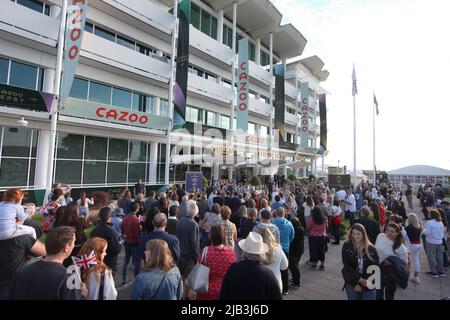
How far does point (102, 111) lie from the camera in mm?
13586

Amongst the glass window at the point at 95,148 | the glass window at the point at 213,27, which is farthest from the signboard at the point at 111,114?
the glass window at the point at 213,27

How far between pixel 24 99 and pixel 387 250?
14615 mm

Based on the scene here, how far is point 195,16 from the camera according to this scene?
21.6 m

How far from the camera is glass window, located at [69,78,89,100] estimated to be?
1391 cm

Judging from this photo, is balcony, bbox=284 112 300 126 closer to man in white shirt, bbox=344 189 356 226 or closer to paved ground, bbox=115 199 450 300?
man in white shirt, bbox=344 189 356 226

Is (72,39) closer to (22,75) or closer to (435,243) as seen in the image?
(22,75)

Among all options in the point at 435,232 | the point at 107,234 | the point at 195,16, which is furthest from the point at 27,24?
the point at 435,232

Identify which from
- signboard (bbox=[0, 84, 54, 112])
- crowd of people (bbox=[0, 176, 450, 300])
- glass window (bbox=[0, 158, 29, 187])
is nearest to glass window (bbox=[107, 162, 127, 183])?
glass window (bbox=[0, 158, 29, 187])

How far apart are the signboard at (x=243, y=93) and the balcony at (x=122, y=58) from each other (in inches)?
279

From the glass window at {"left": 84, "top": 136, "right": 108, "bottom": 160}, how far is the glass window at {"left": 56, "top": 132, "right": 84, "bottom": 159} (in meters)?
0.34

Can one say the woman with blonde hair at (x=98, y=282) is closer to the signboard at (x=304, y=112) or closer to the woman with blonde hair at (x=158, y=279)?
the woman with blonde hair at (x=158, y=279)

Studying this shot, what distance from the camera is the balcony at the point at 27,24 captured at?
35.2 feet

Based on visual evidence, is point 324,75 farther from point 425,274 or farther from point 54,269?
point 54,269
